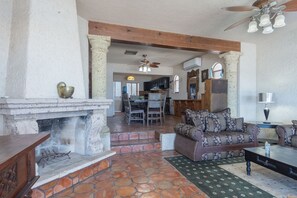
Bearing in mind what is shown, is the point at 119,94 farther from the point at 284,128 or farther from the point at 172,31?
the point at 284,128

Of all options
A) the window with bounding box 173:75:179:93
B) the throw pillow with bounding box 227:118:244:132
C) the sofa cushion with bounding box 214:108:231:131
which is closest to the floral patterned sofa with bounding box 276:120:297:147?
the throw pillow with bounding box 227:118:244:132

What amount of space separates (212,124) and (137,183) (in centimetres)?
208

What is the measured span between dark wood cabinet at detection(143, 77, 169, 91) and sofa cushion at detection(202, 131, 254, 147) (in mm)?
6489

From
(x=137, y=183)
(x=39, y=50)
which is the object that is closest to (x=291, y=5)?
(x=137, y=183)

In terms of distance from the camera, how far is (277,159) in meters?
2.25

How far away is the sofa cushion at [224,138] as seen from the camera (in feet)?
10.8

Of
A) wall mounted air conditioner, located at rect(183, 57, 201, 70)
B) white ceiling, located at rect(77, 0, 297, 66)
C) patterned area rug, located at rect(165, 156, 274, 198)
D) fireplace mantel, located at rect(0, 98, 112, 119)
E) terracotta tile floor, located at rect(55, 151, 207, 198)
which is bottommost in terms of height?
terracotta tile floor, located at rect(55, 151, 207, 198)

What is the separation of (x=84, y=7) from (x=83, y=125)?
2.11m

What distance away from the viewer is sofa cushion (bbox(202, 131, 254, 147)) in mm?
3291

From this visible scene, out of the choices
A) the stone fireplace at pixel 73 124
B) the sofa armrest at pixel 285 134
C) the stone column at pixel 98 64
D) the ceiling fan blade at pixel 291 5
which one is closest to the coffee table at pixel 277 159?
the sofa armrest at pixel 285 134

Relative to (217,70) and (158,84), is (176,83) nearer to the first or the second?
(158,84)

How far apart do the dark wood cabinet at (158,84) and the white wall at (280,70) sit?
5.37 meters

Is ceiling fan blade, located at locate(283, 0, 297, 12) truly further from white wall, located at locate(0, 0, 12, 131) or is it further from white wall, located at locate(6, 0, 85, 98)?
white wall, located at locate(0, 0, 12, 131)

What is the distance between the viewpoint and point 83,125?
293 cm
